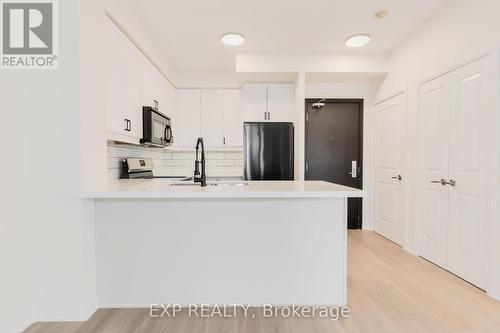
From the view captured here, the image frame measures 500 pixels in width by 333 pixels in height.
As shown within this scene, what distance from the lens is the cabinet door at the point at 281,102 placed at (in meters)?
4.14

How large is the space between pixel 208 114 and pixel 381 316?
3502mm

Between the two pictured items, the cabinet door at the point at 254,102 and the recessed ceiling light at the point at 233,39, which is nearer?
the recessed ceiling light at the point at 233,39

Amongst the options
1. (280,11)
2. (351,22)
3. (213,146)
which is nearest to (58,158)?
(280,11)

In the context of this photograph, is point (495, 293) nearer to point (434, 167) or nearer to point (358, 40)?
point (434, 167)

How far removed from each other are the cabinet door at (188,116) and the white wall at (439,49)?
9.30 ft

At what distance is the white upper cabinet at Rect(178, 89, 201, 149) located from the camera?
438 cm

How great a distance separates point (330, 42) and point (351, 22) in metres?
0.50

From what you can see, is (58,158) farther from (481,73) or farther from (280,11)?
A: (481,73)

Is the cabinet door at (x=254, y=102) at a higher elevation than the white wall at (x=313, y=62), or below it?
below

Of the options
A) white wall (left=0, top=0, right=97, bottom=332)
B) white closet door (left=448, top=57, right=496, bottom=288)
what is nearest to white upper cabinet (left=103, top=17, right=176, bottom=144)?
white wall (left=0, top=0, right=97, bottom=332)

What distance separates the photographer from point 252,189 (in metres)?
1.82

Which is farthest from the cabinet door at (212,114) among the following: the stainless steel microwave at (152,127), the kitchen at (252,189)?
the stainless steel microwave at (152,127)

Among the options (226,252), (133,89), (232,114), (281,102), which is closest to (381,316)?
(226,252)

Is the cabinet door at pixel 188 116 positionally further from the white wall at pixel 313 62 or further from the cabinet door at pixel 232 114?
the white wall at pixel 313 62
